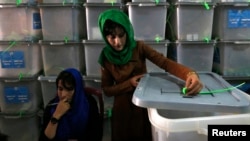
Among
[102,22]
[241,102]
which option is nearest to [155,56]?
[102,22]

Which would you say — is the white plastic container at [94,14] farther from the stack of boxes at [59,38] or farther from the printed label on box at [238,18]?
the printed label on box at [238,18]

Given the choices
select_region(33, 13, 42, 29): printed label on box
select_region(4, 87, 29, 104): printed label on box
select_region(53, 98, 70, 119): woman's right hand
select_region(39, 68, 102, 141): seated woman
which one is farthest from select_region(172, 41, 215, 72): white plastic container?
select_region(4, 87, 29, 104): printed label on box

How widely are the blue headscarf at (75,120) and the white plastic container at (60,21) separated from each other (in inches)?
20.7

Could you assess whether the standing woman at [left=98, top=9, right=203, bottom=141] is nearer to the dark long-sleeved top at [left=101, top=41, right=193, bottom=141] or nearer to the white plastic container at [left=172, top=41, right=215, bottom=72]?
the dark long-sleeved top at [left=101, top=41, right=193, bottom=141]

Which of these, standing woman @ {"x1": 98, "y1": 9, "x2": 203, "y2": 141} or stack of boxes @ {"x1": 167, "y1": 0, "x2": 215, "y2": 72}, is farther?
stack of boxes @ {"x1": 167, "y1": 0, "x2": 215, "y2": 72}

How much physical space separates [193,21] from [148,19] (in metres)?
0.31

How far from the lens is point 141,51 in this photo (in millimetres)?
1367

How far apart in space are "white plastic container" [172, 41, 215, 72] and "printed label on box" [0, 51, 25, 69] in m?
1.11

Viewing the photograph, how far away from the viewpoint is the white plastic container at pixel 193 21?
182 centimetres

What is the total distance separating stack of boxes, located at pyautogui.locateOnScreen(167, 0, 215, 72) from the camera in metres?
1.82

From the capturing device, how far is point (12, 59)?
6.39ft

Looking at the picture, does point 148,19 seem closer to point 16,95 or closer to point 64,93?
point 64,93

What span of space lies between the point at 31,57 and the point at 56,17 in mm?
353

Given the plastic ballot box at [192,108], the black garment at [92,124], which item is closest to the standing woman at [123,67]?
the black garment at [92,124]
